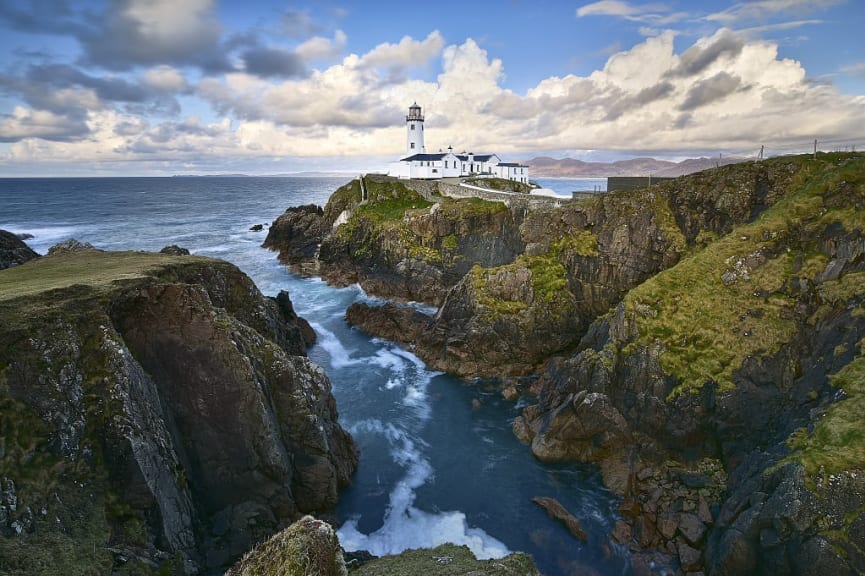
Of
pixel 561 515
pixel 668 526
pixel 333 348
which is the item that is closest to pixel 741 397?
pixel 668 526

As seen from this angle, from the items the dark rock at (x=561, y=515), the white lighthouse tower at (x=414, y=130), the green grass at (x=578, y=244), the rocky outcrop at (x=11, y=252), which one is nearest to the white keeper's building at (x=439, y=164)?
the white lighthouse tower at (x=414, y=130)

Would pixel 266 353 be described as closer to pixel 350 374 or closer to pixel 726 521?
pixel 350 374

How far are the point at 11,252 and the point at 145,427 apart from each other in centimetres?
4631

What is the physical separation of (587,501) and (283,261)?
61999mm

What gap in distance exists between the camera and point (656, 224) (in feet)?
132

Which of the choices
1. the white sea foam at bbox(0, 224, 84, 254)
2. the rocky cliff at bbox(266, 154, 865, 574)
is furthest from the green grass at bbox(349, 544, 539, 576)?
the white sea foam at bbox(0, 224, 84, 254)

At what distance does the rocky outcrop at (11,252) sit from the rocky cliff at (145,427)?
26841 mm

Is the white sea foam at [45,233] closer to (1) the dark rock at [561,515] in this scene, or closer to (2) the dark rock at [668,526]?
(1) the dark rock at [561,515]

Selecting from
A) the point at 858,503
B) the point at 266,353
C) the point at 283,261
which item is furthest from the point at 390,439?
the point at 283,261

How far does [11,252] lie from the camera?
49.4 m

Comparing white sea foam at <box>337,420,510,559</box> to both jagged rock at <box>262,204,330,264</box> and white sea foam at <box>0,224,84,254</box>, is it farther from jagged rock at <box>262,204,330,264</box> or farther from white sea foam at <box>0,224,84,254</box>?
white sea foam at <box>0,224,84,254</box>

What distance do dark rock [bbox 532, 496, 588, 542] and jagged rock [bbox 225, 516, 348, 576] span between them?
15153 mm

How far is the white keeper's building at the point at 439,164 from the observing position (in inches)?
3278

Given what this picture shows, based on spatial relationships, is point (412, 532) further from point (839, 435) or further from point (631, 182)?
point (631, 182)
